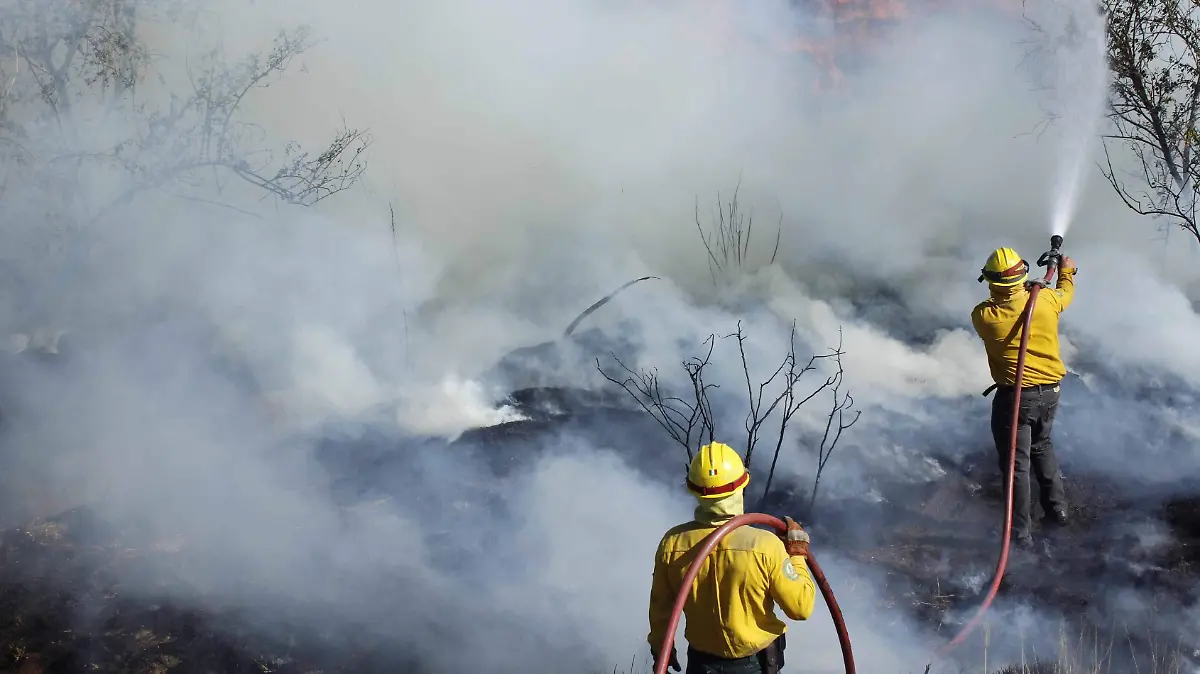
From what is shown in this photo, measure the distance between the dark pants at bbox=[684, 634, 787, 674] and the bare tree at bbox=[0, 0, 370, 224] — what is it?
22.0 ft

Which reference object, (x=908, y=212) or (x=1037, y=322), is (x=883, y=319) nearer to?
(x=908, y=212)

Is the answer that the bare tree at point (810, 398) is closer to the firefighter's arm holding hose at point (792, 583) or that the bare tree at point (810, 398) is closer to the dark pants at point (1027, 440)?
the dark pants at point (1027, 440)

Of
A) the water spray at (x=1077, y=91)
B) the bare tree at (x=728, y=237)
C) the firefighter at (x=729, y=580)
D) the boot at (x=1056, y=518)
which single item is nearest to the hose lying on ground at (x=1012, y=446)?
the boot at (x=1056, y=518)

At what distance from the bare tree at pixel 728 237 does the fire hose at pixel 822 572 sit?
15.2 feet

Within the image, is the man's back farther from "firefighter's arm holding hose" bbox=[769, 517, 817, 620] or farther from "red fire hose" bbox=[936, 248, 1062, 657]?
"red fire hose" bbox=[936, 248, 1062, 657]

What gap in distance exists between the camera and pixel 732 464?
2.92 meters

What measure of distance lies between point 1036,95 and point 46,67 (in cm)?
943

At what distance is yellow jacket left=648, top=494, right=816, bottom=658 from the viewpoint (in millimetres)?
2900

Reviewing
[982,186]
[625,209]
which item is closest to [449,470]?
[625,209]

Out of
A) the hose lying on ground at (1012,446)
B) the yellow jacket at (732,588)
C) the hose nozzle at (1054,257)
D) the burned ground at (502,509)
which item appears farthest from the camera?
the hose nozzle at (1054,257)

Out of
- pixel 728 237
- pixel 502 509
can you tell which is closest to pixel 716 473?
pixel 502 509

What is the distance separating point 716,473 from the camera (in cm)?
290

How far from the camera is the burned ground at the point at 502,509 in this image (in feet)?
15.3

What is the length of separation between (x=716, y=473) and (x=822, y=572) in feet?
3.30
